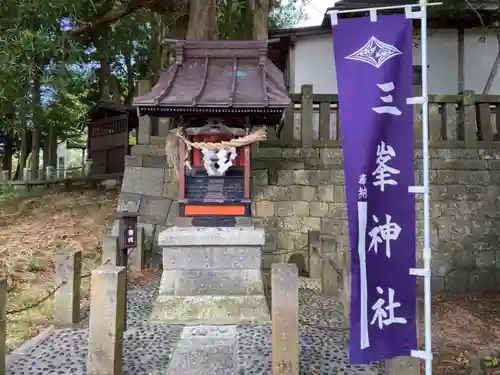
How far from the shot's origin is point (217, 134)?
591cm

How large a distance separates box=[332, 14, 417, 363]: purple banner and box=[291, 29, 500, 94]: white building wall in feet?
26.5

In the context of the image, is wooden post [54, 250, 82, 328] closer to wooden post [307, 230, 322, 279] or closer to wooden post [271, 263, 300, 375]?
wooden post [271, 263, 300, 375]

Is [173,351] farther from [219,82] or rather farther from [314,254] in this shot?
[314,254]

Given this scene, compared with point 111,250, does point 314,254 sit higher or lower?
lower

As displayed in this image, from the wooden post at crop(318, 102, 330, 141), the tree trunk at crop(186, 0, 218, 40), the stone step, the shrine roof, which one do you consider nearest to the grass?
the stone step

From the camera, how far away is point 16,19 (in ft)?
23.1

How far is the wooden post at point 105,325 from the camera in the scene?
348 centimetres

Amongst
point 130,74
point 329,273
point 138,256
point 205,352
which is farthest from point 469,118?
point 130,74

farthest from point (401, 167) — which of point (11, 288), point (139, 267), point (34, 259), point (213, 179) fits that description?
point (34, 259)

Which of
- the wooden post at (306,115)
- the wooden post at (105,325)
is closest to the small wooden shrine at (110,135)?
the wooden post at (306,115)

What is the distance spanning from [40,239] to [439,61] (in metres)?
11.1

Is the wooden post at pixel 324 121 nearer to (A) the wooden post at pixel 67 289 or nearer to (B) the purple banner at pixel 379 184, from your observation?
(B) the purple banner at pixel 379 184

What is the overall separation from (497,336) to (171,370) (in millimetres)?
4815

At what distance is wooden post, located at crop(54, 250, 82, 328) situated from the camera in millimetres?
4969
